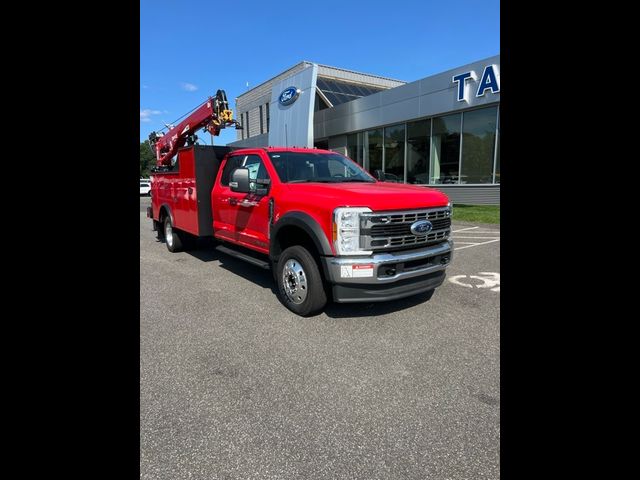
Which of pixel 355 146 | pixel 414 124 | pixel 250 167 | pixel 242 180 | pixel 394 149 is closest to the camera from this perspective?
pixel 242 180

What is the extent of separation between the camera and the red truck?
3850 millimetres

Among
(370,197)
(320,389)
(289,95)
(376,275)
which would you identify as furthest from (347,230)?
(289,95)

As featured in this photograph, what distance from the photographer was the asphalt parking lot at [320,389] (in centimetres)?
211

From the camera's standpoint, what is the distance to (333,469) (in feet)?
6.68

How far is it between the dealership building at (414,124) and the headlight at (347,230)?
24.2 feet

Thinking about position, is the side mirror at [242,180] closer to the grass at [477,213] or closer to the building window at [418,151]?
the grass at [477,213]

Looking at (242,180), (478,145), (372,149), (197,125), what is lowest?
(242,180)

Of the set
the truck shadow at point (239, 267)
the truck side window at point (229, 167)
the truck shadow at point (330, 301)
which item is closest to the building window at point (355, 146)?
the truck shadow at point (239, 267)

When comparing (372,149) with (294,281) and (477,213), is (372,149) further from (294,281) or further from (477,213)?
(294,281)

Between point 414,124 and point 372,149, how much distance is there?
2753mm

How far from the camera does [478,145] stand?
1452 centimetres
